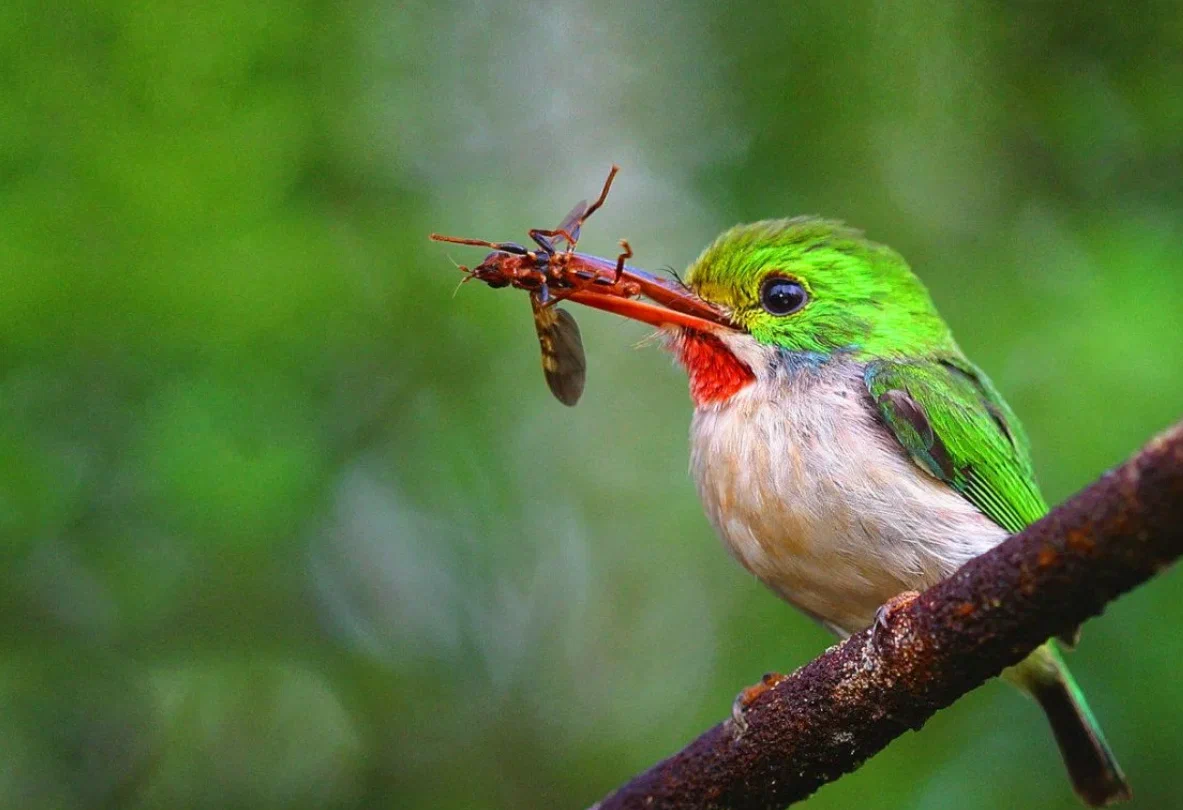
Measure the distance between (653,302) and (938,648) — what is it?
1856 mm

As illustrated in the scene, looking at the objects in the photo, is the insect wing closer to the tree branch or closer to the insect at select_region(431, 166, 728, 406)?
the insect at select_region(431, 166, 728, 406)

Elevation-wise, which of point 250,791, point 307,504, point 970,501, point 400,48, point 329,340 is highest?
point 400,48

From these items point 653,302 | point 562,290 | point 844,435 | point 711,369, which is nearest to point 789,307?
point 711,369

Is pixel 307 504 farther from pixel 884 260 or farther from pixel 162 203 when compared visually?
pixel 884 260

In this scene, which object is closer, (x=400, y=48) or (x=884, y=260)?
(x=884, y=260)

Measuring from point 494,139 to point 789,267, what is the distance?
1.78 m

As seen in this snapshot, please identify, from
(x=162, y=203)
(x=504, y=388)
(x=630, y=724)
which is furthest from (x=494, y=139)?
(x=630, y=724)

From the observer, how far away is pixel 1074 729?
3859 mm

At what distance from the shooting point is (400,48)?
4676 millimetres

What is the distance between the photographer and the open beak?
3688 millimetres

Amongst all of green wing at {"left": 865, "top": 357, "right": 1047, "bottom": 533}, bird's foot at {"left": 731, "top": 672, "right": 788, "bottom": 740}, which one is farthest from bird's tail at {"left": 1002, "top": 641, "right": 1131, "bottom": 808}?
bird's foot at {"left": 731, "top": 672, "right": 788, "bottom": 740}

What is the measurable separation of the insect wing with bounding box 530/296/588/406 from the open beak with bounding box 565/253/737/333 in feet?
0.29

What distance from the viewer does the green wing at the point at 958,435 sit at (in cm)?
344

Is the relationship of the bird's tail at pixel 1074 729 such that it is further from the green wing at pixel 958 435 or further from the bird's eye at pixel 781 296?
the bird's eye at pixel 781 296
